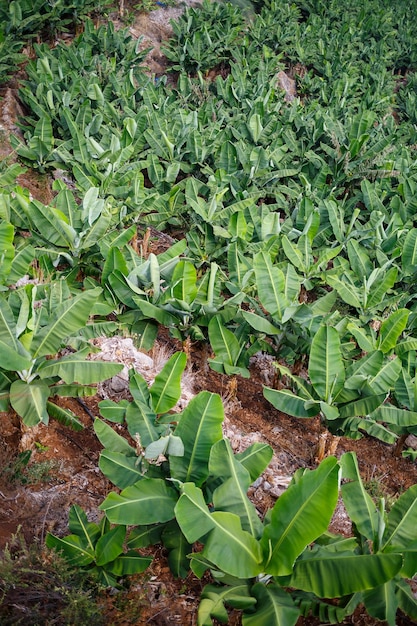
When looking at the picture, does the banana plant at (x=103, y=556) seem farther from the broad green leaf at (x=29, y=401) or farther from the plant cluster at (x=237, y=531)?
the broad green leaf at (x=29, y=401)

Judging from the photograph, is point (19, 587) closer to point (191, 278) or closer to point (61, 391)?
point (61, 391)

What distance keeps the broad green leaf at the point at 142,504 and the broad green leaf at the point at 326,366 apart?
142 centimetres

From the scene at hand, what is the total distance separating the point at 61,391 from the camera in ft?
11.3

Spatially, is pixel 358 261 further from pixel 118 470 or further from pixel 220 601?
pixel 220 601

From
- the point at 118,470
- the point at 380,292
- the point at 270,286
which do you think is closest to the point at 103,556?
the point at 118,470

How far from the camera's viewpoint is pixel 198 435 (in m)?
3.03

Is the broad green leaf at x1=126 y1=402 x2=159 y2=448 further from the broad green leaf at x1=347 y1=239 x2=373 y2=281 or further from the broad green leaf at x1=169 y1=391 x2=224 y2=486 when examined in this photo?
the broad green leaf at x1=347 y1=239 x2=373 y2=281

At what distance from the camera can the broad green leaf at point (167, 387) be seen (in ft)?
11.1

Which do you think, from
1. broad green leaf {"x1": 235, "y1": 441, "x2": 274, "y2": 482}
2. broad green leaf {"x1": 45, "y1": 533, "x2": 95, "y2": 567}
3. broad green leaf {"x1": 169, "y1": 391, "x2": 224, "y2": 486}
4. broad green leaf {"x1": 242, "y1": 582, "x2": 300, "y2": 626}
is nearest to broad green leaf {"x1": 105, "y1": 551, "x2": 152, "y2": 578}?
broad green leaf {"x1": 45, "y1": 533, "x2": 95, "y2": 567}

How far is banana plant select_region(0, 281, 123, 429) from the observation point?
318cm

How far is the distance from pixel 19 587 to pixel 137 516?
2.15 ft

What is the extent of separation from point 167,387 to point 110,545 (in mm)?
1016

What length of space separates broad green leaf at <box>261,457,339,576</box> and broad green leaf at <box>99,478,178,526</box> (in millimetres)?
563

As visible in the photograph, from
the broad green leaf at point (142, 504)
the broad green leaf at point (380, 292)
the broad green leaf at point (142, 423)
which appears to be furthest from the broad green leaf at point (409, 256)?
the broad green leaf at point (142, 504)
